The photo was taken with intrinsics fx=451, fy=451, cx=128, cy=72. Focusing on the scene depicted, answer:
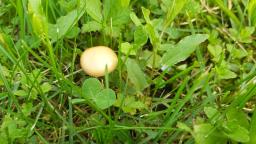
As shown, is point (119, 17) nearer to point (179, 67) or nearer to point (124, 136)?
point (179, 67)

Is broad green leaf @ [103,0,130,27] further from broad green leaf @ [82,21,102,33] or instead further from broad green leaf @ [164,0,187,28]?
broad green leaf @ [164,0,187,28]

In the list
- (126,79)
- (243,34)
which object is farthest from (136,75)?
(243,34)

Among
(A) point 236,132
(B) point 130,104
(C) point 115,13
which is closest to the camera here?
(A) point 236,132

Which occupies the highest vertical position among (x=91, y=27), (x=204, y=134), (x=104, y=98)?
(x=91, y=27)

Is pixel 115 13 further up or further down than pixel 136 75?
further up

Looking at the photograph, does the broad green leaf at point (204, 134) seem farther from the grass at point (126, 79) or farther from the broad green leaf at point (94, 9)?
the broad green leaf at point (94, 9)

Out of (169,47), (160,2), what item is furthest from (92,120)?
(160,2)

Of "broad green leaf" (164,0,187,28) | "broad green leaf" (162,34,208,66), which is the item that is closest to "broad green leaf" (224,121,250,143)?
"broad green leaf" (162,34,208,66)

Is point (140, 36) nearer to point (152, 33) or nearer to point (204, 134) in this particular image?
point (152, 33)
